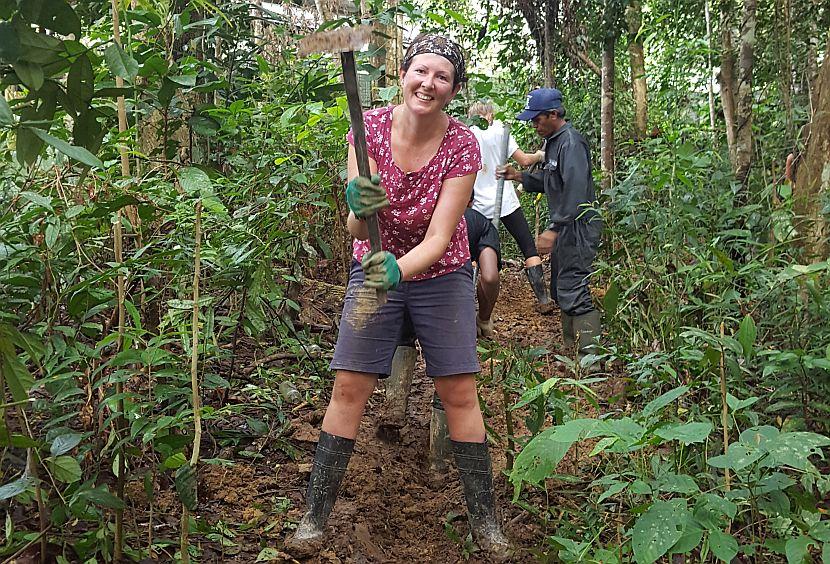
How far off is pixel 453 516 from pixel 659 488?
115 cm

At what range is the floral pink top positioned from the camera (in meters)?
2.73

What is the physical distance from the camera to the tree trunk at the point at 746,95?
6.00m

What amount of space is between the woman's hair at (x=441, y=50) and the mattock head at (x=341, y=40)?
2.98 ft

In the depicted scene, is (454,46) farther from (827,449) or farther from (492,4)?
(492,4)

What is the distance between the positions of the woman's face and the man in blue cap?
2.53 metres

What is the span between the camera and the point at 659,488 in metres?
2.07

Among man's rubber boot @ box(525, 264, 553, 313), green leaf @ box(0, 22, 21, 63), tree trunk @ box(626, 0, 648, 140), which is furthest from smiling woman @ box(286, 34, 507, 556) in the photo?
tree trunk @ box(626, 0, 648, 140)

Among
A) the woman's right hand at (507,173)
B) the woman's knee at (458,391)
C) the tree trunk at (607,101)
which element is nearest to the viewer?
the woman's knee at (458,391)

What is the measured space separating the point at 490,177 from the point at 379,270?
3516 millimetres

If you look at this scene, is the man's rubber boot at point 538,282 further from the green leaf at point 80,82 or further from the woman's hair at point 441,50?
the green leaf at point 80,82

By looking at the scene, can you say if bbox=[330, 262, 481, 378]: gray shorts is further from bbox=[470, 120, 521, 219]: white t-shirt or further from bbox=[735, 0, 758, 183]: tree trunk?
bbox=[735, 0, 758, 183]: tree trunk

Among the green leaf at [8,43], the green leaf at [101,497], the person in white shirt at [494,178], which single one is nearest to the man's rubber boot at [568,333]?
the person in white shirt at [494,178]

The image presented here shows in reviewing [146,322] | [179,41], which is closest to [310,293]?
[179,41]

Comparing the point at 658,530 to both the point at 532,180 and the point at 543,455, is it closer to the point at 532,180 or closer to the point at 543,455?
the point at 543,455
